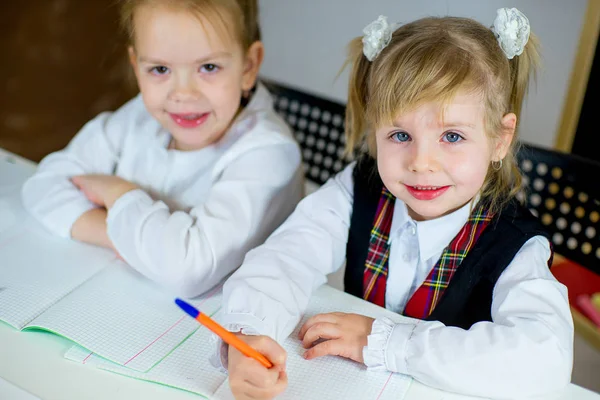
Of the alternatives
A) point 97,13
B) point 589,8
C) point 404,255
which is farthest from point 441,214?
point 97,13

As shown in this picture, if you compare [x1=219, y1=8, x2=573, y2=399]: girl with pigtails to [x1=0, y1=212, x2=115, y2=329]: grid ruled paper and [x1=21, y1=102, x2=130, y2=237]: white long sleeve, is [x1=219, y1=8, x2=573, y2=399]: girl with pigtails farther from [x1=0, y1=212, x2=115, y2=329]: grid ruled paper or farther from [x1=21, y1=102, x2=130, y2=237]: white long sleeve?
[x1=21, y1=102, x2=130, y2=237]: white long sleeve

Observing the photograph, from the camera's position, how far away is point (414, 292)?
0.98m

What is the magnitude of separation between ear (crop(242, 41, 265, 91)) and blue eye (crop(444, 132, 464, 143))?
417 mm

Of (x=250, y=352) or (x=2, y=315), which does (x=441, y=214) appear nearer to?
(x=250, y=352)

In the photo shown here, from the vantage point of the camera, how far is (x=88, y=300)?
0.92 metres

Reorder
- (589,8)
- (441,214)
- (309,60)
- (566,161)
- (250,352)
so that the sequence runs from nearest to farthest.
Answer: (250,352), (441,214), (566,161), (589,8), (309,60)

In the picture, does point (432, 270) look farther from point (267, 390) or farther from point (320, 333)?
point (267, 390)

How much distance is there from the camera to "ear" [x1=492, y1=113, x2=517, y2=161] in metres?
0.89

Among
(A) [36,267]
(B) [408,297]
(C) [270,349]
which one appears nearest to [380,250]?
(B) [408,297]

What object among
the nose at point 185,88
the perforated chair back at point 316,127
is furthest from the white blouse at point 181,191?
the perforated chair back at point 316,127

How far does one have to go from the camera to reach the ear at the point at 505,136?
89 centimetres

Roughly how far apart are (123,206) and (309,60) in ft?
3.04

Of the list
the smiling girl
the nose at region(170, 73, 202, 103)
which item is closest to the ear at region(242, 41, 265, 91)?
the smiling girl

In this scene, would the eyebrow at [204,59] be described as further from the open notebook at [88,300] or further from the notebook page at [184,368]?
the notebook page at [184,368]
